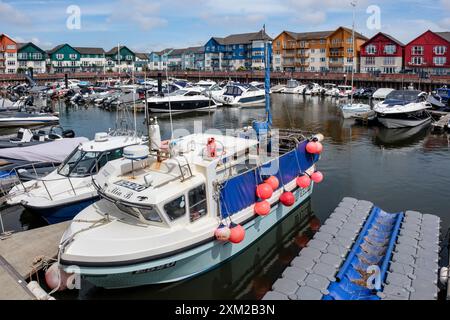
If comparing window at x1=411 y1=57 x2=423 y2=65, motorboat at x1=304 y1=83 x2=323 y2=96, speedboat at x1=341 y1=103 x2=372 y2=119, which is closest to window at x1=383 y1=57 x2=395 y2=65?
window at x1=411 y1=57 x2=423 y2=65

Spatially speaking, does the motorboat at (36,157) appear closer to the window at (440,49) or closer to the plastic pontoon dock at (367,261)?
the plastic pontoon dock at (367,261)

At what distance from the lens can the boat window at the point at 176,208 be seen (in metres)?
10.2

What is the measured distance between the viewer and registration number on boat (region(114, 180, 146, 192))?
34.6 ft

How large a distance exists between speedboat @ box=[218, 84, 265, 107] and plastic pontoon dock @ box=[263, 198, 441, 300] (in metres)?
41.0

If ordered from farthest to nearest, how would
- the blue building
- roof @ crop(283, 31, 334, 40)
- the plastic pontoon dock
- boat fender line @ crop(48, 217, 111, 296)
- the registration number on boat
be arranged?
the blue building → roof @ crop(283, 31, 334, 40) → the registration number on boat → the plastic pontoon dock → boat fender line @ crop(48, 217, 111, 296)

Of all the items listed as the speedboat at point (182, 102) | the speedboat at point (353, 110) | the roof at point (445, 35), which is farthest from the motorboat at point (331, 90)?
the speedboat at point (182, 102)

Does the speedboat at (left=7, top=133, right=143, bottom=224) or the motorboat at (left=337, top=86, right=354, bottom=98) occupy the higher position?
the motorboat at (left=337, top=86, right=354, bottom=98)

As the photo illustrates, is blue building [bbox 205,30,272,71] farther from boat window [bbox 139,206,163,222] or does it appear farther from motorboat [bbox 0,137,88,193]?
boat window [bbox 139,206,163,222]

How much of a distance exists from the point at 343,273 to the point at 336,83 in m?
72.3

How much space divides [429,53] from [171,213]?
7889 centimetres

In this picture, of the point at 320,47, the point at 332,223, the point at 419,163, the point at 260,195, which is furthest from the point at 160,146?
the point at 320,47

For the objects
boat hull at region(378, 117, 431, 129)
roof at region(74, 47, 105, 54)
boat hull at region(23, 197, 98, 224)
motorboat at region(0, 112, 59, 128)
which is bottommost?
boat hull at region(23, 197, 98, 224)

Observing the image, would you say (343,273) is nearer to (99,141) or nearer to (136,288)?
(136,288)

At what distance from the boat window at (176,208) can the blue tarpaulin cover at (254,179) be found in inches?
53.9
